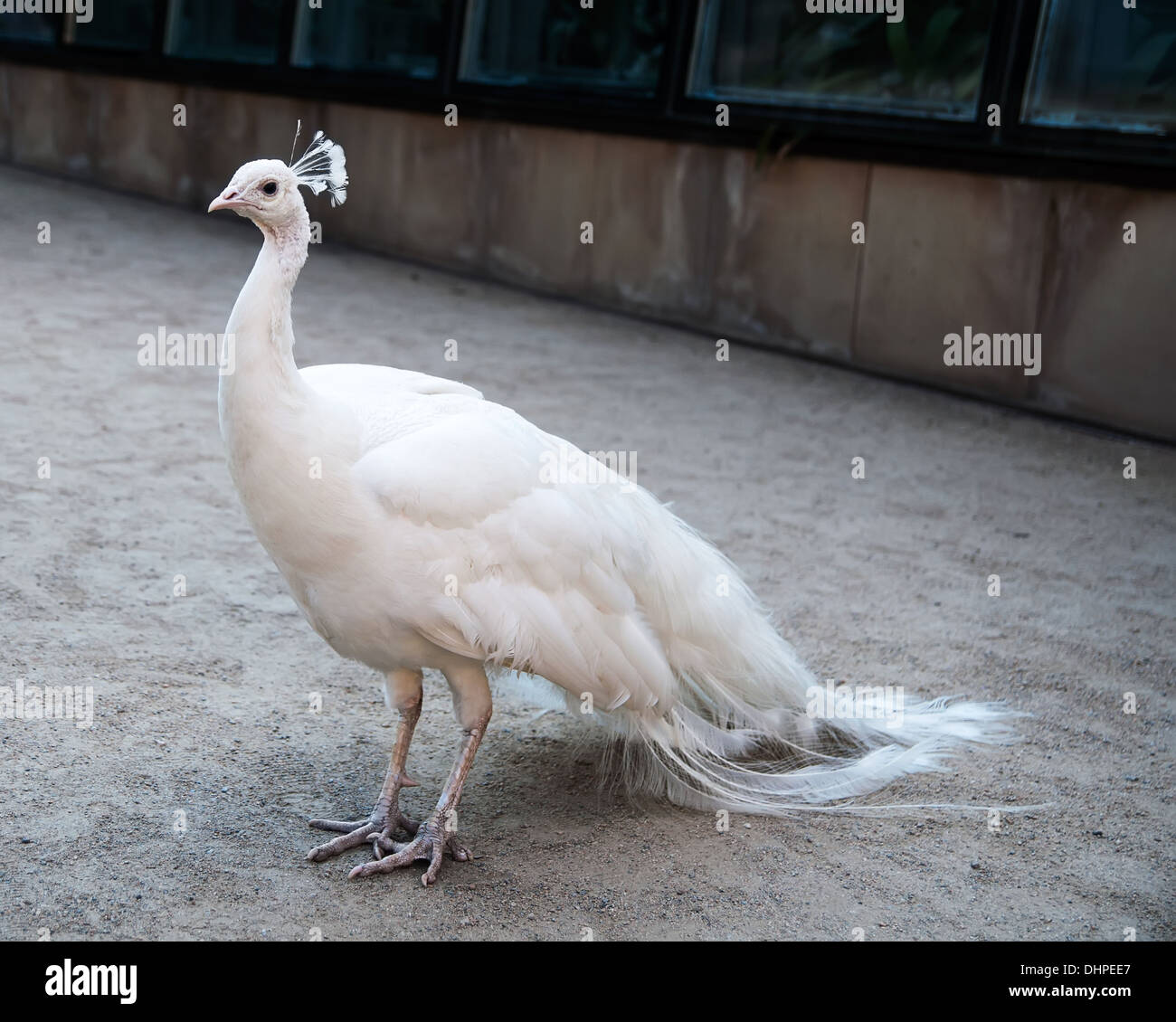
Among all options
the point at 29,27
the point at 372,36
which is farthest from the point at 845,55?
the point at 29,27

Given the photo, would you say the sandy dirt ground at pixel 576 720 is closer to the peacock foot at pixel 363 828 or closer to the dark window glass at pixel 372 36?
the peacock foot at pixel 363 828

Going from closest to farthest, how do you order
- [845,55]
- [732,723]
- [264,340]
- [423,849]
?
[264,340] < [423,849] < [732,723] < [845,55]

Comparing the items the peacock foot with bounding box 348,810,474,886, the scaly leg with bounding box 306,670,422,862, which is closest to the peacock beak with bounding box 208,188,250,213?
the scaly leg with bounding box 306,670,422,862

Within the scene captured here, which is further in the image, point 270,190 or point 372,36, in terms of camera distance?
point 372,36

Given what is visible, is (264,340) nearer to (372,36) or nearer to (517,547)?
(517,547)

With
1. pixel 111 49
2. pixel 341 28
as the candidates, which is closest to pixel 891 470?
pixel 341 28

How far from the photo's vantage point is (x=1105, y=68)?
20.4 ft

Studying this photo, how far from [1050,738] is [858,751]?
607mm

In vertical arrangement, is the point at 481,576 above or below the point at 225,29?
below

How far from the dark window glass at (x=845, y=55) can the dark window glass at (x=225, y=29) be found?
12.0 feet

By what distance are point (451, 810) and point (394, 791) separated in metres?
0.20

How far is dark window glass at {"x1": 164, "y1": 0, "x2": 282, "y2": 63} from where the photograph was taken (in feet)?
32.1

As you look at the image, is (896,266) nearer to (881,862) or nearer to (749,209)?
(749,209)

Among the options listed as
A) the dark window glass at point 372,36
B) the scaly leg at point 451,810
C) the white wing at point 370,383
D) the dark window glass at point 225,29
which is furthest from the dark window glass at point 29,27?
the scaly leg at point 451,810
